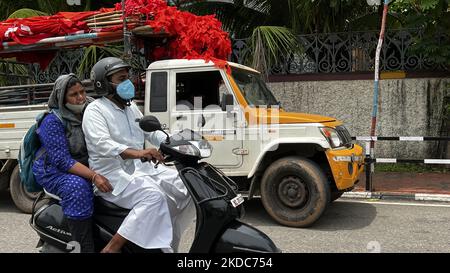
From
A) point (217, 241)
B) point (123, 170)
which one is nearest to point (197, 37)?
point (123, 170)

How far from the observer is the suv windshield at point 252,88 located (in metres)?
5.86

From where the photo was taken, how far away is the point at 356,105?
10188 mm

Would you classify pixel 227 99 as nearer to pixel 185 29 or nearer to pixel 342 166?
pixel 185 29

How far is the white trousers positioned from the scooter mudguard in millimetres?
463

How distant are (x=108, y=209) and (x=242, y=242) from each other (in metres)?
1.03

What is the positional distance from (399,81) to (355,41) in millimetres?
1302

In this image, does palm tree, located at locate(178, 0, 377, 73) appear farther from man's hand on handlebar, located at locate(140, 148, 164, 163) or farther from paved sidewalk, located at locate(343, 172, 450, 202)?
man's hand on handlebar, located at locate(140, 148, 164, 163)

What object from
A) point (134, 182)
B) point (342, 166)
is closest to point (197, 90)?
point (342, 166)

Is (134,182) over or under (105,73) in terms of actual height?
→ under

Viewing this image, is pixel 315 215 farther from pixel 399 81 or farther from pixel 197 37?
pixel 399 81

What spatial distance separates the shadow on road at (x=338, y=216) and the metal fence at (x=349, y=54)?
13.2 ft

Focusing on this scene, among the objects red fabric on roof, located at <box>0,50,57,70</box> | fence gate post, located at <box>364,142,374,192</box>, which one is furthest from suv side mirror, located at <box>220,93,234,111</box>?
red fabric on roof, located at <box>0,50,57,70</box>

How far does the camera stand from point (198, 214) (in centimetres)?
278
